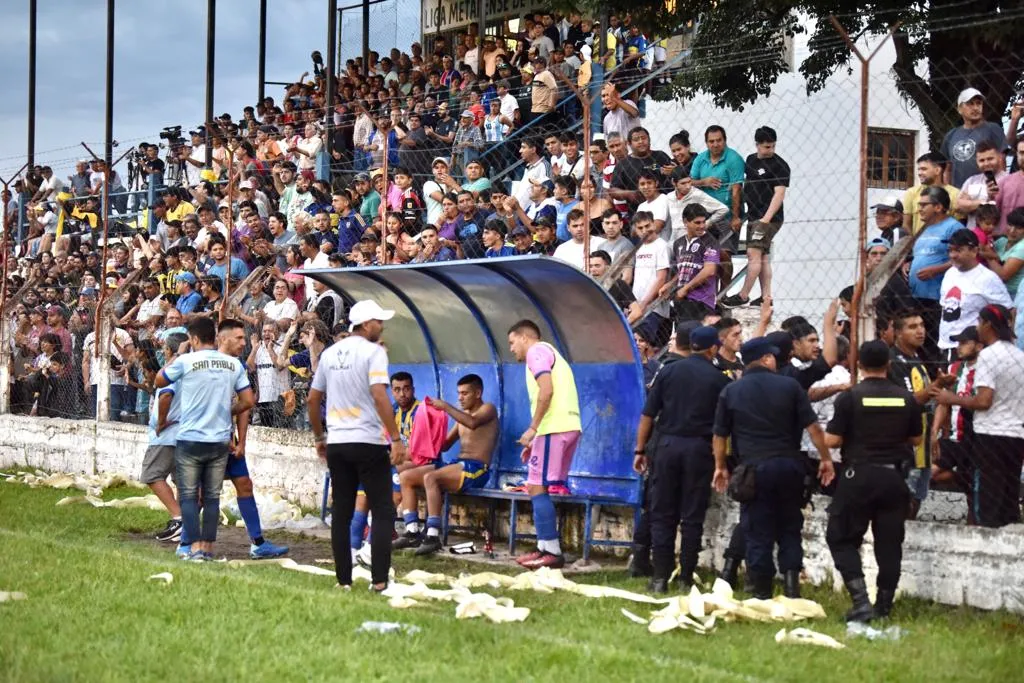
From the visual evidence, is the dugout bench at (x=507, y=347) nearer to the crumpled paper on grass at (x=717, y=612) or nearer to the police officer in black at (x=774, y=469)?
the police officer in black at (x=774, y=469)

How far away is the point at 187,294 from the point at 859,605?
1111 cm

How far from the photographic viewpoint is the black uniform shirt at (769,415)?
9336mm

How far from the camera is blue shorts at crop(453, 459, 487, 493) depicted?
12422 mm

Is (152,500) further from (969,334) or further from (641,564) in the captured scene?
(969,334)

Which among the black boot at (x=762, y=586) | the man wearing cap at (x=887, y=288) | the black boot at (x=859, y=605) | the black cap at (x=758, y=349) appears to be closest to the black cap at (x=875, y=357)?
the black cap at (x=758, y=349)

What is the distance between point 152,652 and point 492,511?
540 cm

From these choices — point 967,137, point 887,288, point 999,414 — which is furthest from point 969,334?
point 967,137

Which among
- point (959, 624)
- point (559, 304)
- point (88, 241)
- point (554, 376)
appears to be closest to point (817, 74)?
point (559, 304)

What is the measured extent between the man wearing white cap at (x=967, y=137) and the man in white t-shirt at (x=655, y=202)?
8.17ft

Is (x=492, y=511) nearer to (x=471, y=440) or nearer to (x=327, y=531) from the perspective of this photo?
(x=471, y=440)

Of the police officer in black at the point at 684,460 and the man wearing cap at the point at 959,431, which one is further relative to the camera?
the police officer in black at the point at 684,460

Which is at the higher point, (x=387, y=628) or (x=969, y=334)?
(x=969, y=334)

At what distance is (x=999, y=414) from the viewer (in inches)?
367

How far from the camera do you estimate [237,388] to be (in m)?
11.6
